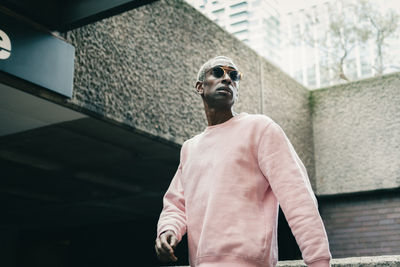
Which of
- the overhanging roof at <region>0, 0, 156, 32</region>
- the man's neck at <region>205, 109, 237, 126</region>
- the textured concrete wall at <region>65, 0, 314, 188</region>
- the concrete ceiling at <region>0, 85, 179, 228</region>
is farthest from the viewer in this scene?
the concrete ceiling at <region>0, 85, 179, 228</region>

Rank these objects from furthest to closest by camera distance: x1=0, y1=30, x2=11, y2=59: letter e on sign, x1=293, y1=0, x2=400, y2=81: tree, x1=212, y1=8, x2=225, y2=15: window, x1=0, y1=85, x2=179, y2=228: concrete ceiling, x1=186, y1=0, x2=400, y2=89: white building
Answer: x1=293, y1=0, x2=400, y2=81: tree, x1=186, y1=0, x2=400, y2=89: white building, x1=212, y1=8, x2=225, y2=15: window, x1=0, y1=85, x2=179, y2=228: concrete ceiling, x1=0, y1=30, x2=11, y2=59: letter e on sign

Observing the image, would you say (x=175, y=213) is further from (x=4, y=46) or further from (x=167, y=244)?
(x=4, y=46)

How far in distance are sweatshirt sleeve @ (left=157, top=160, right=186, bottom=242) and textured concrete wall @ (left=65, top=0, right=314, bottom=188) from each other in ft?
8.03

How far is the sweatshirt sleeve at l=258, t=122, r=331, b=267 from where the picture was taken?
5.24ft

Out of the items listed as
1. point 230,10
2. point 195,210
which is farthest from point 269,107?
point 195,210

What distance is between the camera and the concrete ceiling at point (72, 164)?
4.91m

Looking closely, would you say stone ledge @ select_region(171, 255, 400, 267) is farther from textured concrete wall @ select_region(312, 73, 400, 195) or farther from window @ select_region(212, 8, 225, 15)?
textured concrete wall @ select_region(312, 73, 400, 195)

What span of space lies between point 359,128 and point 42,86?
5.43m

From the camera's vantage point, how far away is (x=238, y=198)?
175 cm

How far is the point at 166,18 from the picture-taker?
5500mm

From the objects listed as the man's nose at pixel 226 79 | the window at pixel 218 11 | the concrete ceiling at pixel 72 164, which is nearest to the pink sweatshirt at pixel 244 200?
the man's nose at pixel 226 79

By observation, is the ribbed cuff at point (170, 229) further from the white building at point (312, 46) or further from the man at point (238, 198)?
the white building at point (312, 46)

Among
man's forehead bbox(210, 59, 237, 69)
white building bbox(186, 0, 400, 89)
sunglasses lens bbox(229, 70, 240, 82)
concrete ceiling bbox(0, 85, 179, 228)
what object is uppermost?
white building bbox(186, 0, 400, 89)

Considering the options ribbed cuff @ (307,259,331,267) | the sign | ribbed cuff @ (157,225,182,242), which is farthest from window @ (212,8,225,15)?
ribbed cuff @ (307,259,331,267)
